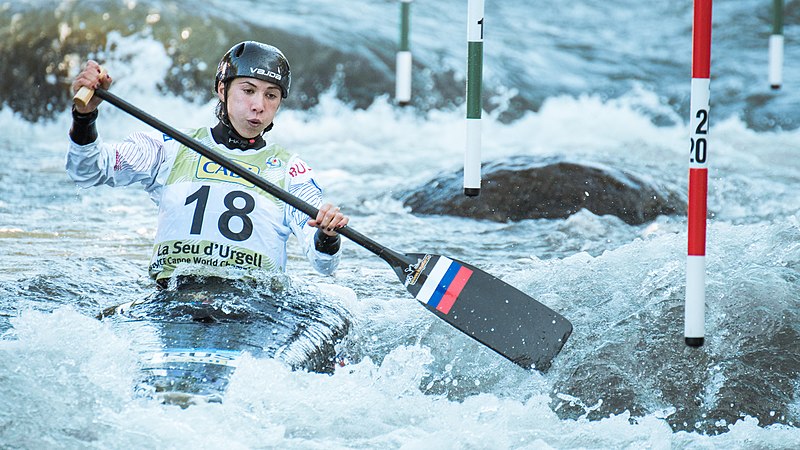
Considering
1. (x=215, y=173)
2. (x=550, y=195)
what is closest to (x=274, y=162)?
(x=215, y=173)

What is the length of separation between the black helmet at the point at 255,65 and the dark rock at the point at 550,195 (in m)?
3.09

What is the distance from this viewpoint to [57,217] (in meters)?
6.16

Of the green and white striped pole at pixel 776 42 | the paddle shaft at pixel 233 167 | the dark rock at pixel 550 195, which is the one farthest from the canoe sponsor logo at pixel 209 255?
the green and white striped pole at pixel 776 42

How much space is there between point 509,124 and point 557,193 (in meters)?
4.79

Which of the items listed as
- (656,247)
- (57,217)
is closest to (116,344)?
(656,247)

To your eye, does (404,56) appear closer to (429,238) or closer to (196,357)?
(429,238)

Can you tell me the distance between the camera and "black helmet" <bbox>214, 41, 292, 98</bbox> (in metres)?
3.71

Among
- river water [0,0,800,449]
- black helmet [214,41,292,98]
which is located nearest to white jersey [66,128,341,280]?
black helmet [214,41,292,98]

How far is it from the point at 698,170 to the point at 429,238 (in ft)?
9.88

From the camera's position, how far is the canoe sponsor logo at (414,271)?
3824mm

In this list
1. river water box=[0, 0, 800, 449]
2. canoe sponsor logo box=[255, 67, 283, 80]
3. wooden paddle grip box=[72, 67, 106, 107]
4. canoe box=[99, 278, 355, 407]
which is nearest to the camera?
canoe box=[99, 278, 355, 407]

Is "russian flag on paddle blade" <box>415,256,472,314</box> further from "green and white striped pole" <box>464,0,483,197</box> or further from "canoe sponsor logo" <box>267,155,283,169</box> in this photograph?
"canoe sponsor logo" <box>267,155,283,169</box>

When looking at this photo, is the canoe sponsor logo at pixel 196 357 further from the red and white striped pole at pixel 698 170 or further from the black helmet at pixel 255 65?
the red and white striped pole at pixel 698 170

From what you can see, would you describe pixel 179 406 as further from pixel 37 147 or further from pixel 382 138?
pixel 382 138
